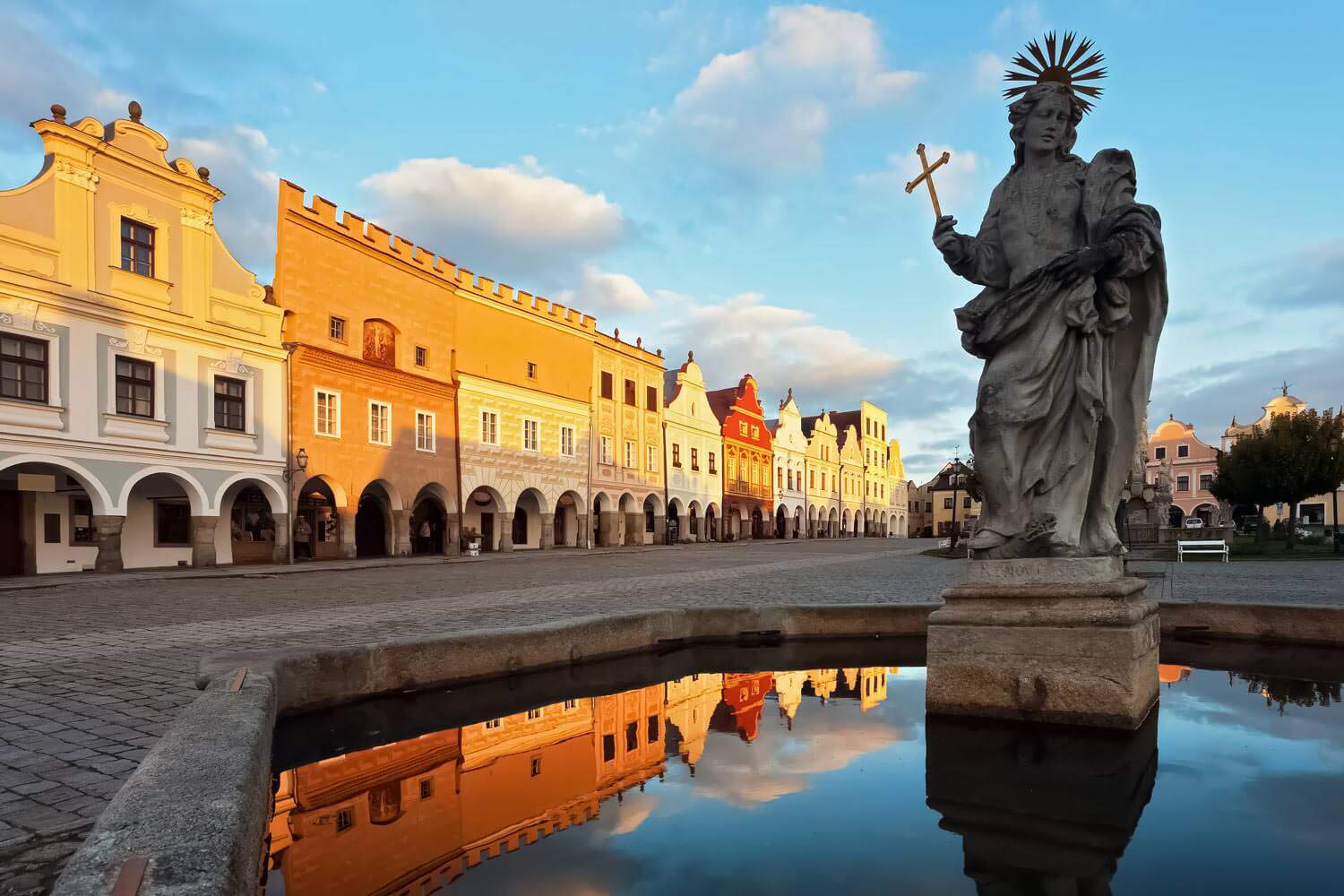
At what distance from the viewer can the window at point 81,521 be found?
21.3 metres

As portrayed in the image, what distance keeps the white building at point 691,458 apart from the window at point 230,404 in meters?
24.5

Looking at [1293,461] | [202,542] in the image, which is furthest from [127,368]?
[1293,461]

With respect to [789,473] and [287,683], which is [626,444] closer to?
[789,473]

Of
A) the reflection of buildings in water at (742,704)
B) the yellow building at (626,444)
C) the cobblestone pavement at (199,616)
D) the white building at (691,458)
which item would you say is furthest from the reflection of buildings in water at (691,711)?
the white building at (691,458)

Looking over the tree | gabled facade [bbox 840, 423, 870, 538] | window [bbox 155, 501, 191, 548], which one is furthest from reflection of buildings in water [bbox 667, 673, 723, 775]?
gabled facade [bbox 840, 423, 870, 538]

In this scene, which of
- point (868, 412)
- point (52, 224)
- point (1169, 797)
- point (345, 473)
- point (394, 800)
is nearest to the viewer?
point (1169, 797)

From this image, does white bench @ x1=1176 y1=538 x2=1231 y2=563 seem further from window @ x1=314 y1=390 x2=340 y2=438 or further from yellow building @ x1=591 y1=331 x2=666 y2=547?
yellow building @ x1=591 y1=331 x2=666 y2=547

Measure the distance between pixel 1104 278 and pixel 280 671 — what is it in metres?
4.62

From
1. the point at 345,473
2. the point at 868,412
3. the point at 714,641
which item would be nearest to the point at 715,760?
the point at 714,641

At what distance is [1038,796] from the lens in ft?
9.11

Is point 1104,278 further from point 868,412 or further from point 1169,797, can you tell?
point 868,412

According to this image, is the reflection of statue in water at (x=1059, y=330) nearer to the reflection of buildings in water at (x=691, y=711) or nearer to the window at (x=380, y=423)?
the reflection of buildings in water at (x=691, y=711)

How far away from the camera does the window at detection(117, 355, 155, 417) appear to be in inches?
809

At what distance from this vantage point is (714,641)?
6.35 meters
